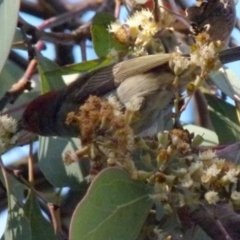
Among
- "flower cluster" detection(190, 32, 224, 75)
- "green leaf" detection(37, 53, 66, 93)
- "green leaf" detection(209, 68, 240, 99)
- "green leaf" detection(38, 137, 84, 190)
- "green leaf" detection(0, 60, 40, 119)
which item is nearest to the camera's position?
"flower cluster" detection(190, 32, 224, 75)

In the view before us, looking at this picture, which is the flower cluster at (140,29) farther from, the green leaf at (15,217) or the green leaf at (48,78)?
the green leaf at (15,217)

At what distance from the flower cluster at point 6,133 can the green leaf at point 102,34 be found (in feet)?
2.07

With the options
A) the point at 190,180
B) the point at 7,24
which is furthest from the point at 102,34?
the point at 190,180

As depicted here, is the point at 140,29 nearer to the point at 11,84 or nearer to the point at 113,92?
the point at 113,92

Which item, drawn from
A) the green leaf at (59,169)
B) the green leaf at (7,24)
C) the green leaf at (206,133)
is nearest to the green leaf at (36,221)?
the green leaf at (59,169)

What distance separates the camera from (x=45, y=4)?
3.93 metres

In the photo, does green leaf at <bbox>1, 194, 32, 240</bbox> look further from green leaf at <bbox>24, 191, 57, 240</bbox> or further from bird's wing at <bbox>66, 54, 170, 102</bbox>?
bird's wing at <bbox>66, 54, 170, 102</bbox>

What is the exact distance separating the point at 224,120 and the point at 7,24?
1051mm

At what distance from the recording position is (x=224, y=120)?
3.11 metres

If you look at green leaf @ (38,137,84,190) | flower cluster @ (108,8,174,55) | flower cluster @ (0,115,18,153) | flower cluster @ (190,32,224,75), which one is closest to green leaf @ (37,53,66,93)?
green leaf @ (38,137,84,190)

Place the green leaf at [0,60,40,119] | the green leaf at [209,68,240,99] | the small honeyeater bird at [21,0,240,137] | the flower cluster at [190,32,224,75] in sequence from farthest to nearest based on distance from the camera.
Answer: the green leaf at [0,60,40,119]
the small honeyeater bird at [21,0,240,137]
the green leaf at [209,68,240,99]
the flower cluster at [190,32,224,75]

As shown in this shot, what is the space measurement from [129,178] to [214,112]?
1095mm

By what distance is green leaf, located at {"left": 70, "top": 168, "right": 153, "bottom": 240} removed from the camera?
2.09m

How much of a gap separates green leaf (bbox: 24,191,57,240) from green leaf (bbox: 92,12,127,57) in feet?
2.15
